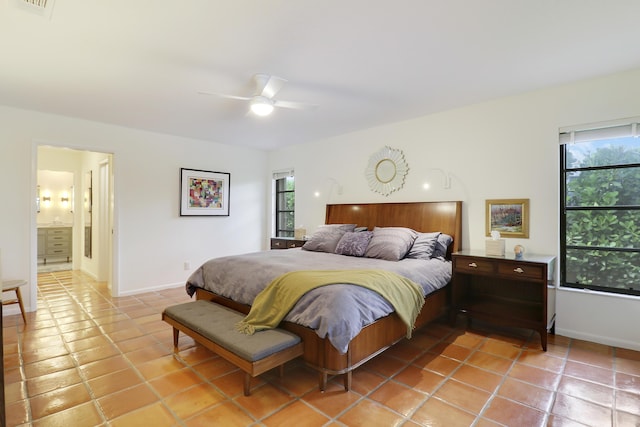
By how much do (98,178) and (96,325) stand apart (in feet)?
11.2

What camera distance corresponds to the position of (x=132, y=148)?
15.3ft

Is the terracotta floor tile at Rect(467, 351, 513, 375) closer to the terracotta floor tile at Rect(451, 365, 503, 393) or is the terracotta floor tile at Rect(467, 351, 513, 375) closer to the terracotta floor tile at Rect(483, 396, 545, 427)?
the terracotta floor tile at Rect(451, 365, 503, 393)

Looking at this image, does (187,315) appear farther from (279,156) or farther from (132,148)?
(279,156)

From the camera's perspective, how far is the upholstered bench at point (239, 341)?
2027 millimetres

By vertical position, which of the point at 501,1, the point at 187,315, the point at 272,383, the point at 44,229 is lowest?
the point at 272,383

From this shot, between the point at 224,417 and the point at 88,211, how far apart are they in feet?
19.7

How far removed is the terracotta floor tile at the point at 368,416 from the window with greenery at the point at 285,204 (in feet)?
14.0

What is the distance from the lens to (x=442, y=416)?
1909mm

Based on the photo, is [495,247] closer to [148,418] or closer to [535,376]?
[535,376]

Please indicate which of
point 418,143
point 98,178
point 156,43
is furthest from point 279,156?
point 156,43

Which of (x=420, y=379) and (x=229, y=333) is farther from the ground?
(x=229, y=333)

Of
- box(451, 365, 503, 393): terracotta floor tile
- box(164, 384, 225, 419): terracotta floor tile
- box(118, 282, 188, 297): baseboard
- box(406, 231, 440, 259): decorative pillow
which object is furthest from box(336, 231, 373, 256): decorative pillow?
box(118, 282, 188, 297): baseboard

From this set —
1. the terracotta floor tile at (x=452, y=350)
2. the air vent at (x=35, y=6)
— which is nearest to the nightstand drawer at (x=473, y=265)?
the terracotta floor tile at (x=452, y=350)

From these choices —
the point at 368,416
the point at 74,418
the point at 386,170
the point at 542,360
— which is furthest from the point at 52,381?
the point at 386,170
